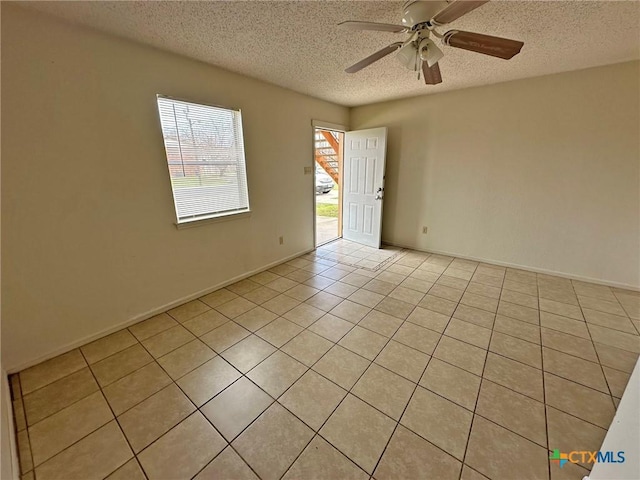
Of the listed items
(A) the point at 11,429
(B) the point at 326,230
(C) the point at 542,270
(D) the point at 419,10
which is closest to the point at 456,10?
(D) the point at 419,10

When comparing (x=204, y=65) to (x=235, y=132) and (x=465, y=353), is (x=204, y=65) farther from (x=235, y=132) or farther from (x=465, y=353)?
(x=465, y=353)

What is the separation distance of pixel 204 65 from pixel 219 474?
10.3 feet

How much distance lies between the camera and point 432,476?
3.87 feet

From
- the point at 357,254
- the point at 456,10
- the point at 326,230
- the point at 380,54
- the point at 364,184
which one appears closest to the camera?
the point at 456,10

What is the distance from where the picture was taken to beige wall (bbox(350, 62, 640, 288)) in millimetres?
2727

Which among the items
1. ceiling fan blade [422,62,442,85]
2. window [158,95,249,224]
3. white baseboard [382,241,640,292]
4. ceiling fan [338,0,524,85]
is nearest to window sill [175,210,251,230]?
window [158,95,249,224]

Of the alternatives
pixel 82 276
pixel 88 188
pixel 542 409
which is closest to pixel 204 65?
pixel 88 188

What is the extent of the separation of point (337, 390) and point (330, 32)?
2.53m

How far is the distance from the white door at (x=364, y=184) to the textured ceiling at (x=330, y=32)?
4.22 feet

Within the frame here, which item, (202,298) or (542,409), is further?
(202,298)

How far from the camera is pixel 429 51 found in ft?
5.61

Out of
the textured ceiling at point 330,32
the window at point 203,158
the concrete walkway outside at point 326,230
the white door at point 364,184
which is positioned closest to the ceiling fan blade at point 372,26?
the textured ceiling at point 330,32

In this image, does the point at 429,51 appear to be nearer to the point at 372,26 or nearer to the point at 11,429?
the point at 372,26

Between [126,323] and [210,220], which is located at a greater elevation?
[210,220]
